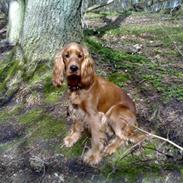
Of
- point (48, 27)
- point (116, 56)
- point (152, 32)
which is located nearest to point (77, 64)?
point (48, 27)

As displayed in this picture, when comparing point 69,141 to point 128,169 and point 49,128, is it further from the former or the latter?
point 128,169

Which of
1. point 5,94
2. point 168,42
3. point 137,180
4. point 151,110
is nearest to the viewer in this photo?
point 137,180

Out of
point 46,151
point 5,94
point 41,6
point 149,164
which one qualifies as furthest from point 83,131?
point 41,6

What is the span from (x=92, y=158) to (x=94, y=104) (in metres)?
0.66

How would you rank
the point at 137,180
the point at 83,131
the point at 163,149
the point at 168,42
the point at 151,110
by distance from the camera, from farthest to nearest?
the point at 168,42 < the point at 151,110 < the point at 83,131 < the point at 163,149 < the point at 137,180

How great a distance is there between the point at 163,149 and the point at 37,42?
9.76ft

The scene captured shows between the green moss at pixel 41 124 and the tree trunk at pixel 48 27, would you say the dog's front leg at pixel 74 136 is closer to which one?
the green moss at pixel 41 124

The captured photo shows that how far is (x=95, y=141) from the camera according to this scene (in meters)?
5.23

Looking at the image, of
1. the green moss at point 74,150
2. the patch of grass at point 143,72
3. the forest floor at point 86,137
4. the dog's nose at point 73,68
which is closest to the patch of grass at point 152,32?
the forest floor at point 86,137

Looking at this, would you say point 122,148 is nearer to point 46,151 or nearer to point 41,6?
point 46,151

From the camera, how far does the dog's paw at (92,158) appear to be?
5.17 m

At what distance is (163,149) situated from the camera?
5281 millimetres

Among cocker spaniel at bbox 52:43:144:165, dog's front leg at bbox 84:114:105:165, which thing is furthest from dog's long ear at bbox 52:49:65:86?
dog's front leg at bbox 84:114:105:165

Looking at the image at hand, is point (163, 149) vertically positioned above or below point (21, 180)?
above
